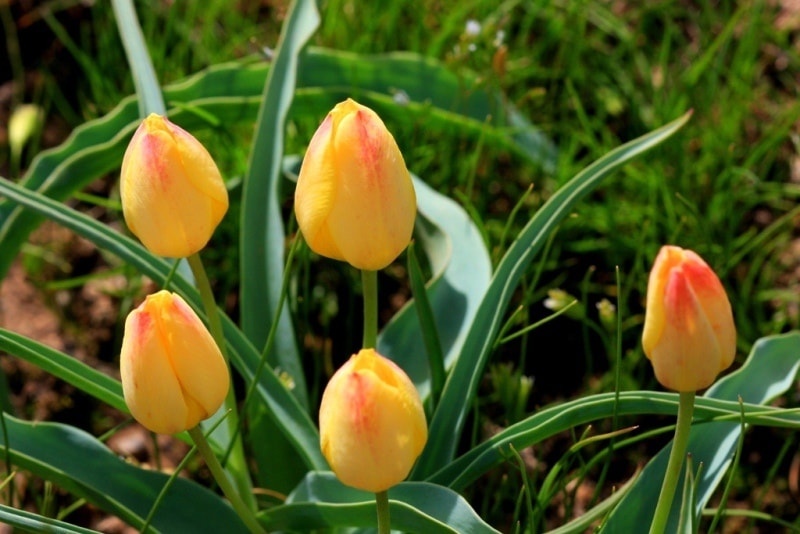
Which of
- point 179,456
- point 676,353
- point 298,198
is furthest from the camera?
point 179,456

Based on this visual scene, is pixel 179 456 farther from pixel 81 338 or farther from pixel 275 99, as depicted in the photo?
pixel 275 99

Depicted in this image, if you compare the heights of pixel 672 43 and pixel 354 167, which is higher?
pixel 354 167

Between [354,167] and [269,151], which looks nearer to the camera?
[354,167]

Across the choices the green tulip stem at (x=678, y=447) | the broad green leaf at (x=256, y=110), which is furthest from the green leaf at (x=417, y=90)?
the green tulip stem at (x=678, y=447)

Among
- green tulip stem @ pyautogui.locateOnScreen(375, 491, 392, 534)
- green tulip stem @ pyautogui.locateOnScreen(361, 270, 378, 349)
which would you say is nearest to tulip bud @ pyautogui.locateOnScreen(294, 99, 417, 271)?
green tulip stem @ pyautogui.locateOnScreen(361, 270, 378, 349)

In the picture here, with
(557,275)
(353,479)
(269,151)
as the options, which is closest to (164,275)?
(269,151)

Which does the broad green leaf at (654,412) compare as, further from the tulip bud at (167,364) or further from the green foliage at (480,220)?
the tulip bud at (167,364)

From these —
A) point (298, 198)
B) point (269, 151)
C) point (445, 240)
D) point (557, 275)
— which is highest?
point (298, 198)

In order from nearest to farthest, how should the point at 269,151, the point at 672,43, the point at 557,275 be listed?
the point at 269,151, the point at 557,275, the point at 672,43
